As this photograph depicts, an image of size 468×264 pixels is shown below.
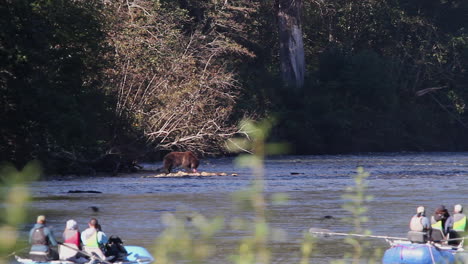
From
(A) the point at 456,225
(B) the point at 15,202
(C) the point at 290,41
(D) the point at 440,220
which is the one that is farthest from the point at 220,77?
(B) the point at 15,202

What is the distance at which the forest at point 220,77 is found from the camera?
101 feet

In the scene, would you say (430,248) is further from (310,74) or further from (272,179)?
(310,74)

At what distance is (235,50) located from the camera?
165 ft

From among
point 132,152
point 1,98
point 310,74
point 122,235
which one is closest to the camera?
point 122,235

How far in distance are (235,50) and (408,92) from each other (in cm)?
1678

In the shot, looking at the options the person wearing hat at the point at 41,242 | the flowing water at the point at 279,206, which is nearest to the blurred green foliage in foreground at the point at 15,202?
the flowing water at the point at 279,206

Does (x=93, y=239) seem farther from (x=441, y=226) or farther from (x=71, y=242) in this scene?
(x=441, y=226)

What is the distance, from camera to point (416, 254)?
1648cm

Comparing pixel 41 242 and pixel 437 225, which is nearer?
pixel 41 242

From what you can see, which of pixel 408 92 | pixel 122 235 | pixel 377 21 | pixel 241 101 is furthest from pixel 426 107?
pixel 122 235

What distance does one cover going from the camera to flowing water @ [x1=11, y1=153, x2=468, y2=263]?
20.4 meters

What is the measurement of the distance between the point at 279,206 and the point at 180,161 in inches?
416

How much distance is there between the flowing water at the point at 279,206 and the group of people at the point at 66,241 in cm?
179

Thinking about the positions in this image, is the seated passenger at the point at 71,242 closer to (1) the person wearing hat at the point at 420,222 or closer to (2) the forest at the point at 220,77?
(1) the person wearing hat at the point at 420,222
